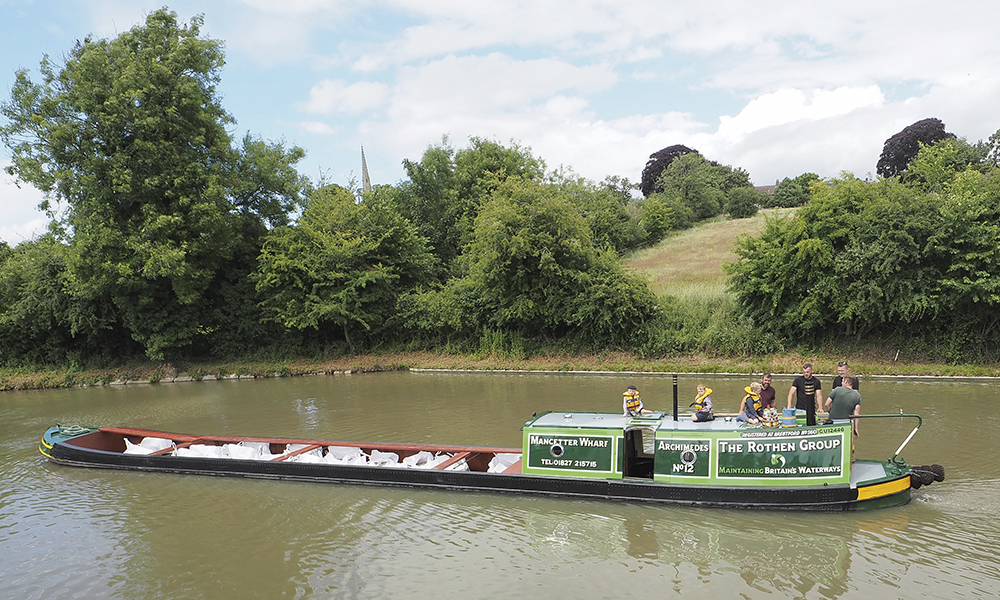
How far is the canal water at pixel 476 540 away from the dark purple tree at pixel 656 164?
69221 mm

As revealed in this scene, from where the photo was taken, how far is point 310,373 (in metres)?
28.8

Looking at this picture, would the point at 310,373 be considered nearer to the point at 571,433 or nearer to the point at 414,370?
the point at 414,370

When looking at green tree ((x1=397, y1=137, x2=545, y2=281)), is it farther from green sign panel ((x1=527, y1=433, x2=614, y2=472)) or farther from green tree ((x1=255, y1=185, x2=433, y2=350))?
green sign panel ((x1=527, y1=433, x2=614, y2=472))

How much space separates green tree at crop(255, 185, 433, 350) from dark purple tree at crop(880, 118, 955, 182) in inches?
2045

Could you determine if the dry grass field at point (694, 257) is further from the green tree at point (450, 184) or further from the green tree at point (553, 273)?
the green tree at point (450, 184)

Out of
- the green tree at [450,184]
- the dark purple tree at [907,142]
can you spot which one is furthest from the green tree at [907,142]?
the green tree at [450,184]

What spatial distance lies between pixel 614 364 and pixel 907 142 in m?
55.6

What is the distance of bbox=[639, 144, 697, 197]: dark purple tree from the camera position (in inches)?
3135

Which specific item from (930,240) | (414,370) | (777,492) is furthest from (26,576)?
(930,240)

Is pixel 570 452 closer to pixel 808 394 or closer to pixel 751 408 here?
pixel 751 408

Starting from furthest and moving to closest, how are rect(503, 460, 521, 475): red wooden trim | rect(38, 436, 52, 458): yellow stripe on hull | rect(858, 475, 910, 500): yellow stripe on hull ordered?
rect(38, 436, 52, 458): yellow stripe on hull < rect(503, 460, 521, 475): red wooden trim < rect(858, 475, 910, 500): yellow stripe on hull

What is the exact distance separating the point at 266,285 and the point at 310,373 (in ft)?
18.1

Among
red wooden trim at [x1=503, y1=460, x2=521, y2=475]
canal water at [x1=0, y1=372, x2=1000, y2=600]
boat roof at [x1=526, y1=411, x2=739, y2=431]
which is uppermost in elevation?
boat roof at [x1=526, y1=411, x2=739, y2=431]

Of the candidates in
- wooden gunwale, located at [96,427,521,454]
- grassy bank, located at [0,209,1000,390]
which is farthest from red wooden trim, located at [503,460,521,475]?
grassy bank, located at [0,209,1000,390]
